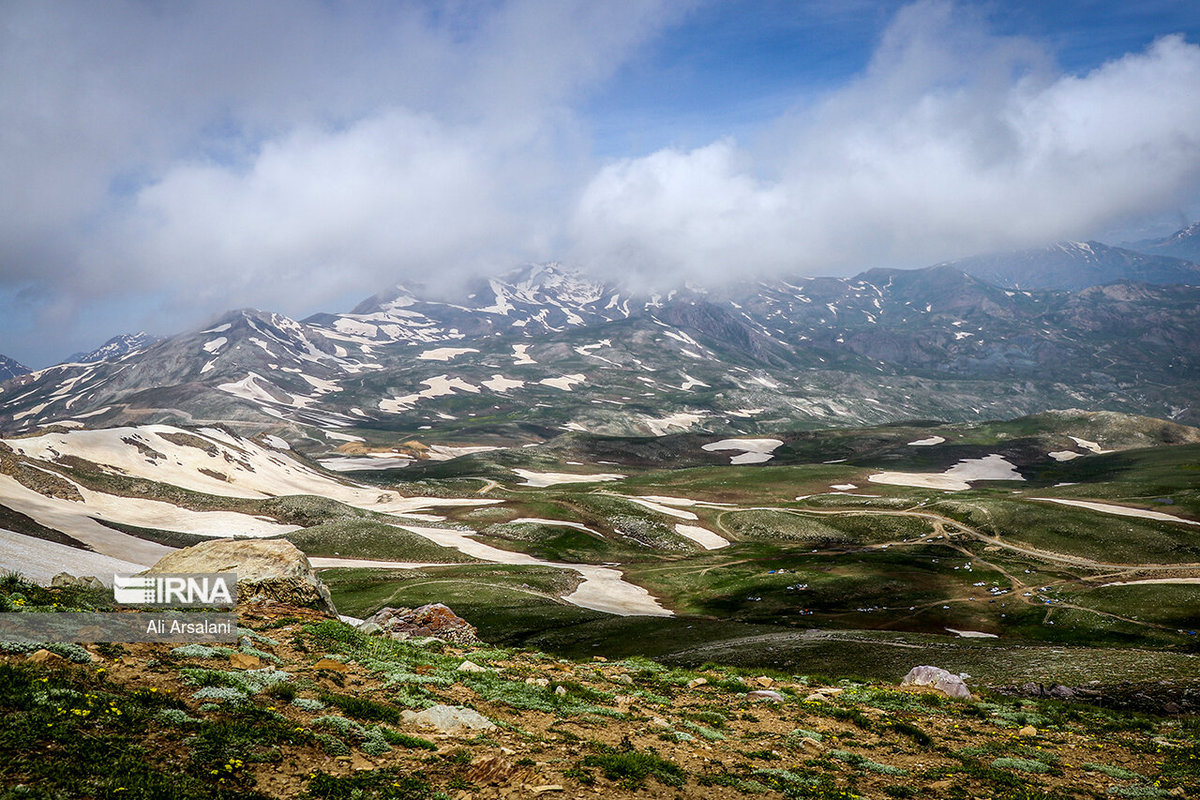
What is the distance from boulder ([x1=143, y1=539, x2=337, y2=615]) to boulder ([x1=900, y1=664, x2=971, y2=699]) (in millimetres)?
32298

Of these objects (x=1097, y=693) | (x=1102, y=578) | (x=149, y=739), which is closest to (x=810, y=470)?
(x=1102, y=578)

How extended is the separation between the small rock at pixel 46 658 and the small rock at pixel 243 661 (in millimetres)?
4602

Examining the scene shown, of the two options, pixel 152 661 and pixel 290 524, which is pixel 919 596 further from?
pixel 290 524

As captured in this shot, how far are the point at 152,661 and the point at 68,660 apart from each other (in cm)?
224

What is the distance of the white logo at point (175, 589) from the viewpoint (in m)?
23.5

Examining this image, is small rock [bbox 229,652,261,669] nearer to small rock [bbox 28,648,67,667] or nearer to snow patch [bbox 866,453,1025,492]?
small rock [bbox 28,648,67,667]

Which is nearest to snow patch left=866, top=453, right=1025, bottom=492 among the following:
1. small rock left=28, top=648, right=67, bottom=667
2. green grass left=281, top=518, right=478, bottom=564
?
green grass left=281, top=518, right=478, bottom=564

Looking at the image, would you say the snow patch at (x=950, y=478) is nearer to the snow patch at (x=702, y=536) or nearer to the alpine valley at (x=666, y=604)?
the alpine valley at (x=666, y=604)

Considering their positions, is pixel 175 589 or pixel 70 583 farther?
pixel 175 589

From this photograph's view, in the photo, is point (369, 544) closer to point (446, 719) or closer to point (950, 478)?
point (446, 719)

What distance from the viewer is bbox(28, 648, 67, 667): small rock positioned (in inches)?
559

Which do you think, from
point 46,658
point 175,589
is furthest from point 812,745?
point 175,589

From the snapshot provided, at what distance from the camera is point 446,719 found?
58.0 ft

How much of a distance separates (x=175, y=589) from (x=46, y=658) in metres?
12.9
